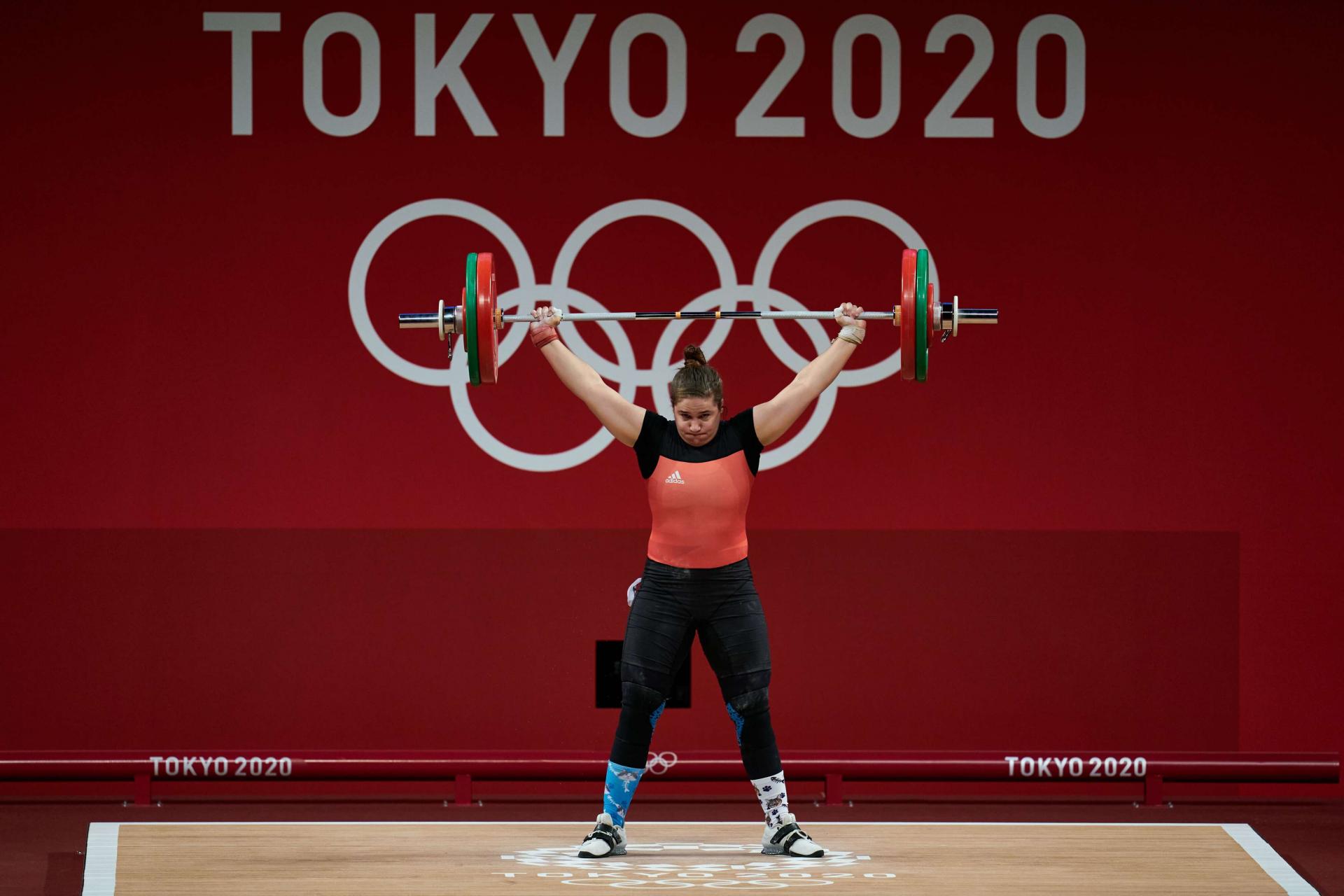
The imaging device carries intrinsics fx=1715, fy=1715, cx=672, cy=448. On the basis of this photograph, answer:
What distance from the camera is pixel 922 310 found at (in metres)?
4.55

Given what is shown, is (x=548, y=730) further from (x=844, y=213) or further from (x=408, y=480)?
(x=844, y=213)

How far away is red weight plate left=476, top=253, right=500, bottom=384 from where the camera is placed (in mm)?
4582

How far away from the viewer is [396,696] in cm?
613

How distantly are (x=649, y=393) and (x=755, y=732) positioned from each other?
1.78 metres

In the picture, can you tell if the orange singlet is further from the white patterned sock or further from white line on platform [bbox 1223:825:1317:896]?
white line on platform [bbox 1223:825:1317:896]

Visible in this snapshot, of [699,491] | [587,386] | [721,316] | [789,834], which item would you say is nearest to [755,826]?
[789,834]

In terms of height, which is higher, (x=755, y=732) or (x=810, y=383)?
(x=810, y=383)

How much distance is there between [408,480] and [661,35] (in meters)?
1.82

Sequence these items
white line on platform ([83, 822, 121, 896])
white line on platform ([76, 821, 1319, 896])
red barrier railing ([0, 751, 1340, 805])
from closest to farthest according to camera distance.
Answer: white line on platform ([83, 822, 121, 896]), white line on platform ([76, 821, 1319, 896]), red barrier railing ([0, 751, 1340, 805])

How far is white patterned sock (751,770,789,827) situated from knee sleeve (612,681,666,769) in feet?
1.07

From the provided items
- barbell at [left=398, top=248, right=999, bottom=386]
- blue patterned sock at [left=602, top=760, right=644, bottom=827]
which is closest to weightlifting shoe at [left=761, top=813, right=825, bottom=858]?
blue patterned sock at [left=602, top=760, right=644, bottom=827]

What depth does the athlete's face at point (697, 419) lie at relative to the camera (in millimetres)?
4559

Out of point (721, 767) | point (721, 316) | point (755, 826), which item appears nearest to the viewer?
point (721, 316)

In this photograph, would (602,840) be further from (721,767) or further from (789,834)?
(721,767)
